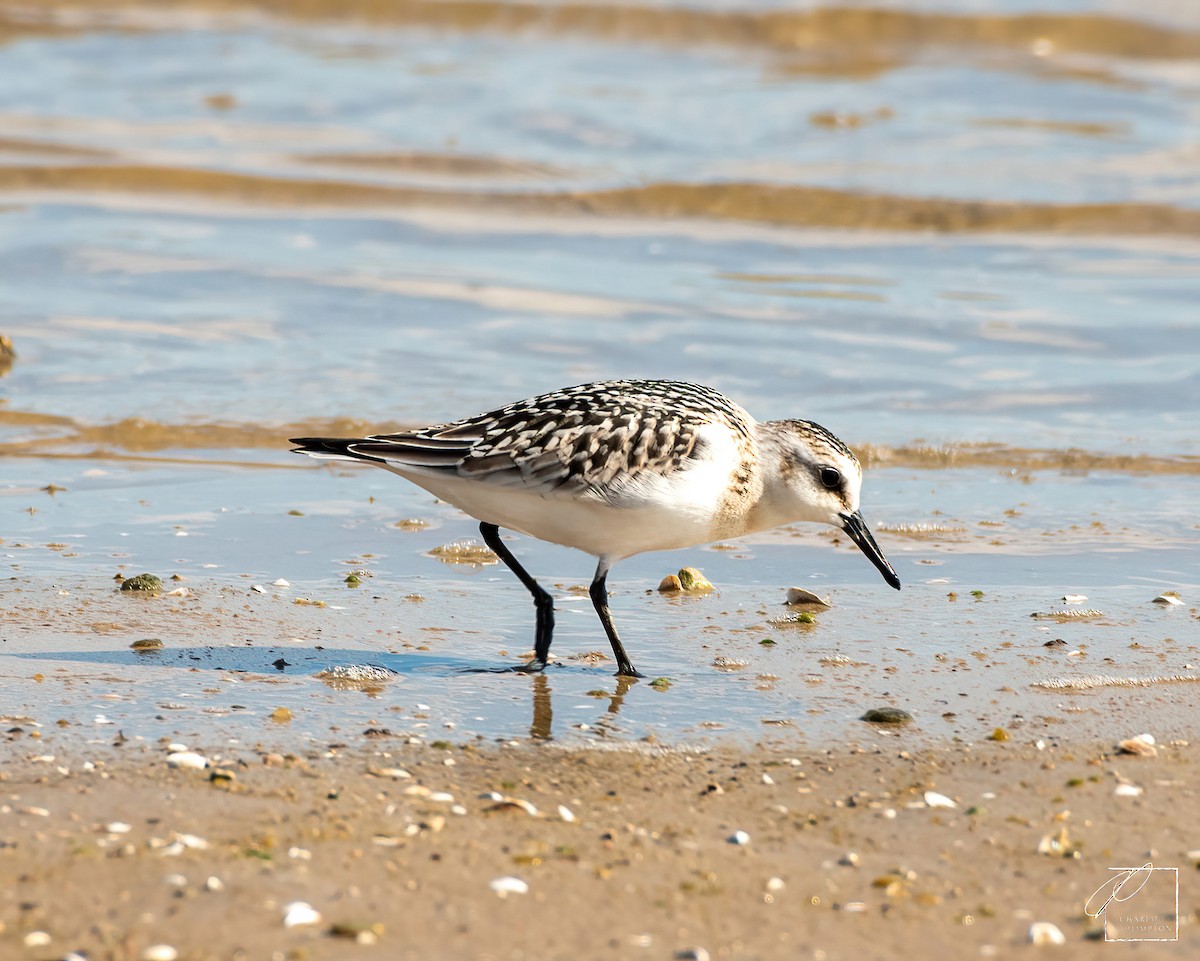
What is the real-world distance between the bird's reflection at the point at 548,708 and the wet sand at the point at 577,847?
16 centimetres

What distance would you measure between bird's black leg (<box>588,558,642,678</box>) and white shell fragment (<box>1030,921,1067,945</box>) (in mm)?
2265

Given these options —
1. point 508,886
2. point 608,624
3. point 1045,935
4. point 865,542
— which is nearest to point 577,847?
point 508,886

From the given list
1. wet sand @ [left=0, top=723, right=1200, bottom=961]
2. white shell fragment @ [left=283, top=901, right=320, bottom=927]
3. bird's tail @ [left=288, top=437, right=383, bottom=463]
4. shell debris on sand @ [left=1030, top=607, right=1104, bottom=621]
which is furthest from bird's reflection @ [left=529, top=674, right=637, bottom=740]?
shell debris on sand @ [left=1030, top=607, right=1104, bottom=621]

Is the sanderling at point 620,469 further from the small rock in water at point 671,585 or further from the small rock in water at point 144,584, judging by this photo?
the small rock in water at point 144,584

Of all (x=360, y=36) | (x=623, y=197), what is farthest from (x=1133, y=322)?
(x=360, y=36)

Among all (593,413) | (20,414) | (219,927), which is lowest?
(20,414)

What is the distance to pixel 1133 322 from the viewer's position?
39.5ft

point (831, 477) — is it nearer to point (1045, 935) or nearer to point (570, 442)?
point (570, 442)

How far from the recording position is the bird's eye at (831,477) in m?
6.19

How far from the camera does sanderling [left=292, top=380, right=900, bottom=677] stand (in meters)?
5.91

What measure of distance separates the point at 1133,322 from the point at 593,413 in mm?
7218

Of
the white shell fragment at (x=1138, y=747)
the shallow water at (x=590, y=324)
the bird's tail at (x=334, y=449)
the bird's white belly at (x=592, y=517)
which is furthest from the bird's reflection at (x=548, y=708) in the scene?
the white shell fragment at (x=1138, y=747)

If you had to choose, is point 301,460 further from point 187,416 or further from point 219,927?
point 219,927

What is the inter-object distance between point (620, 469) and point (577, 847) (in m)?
1.79
